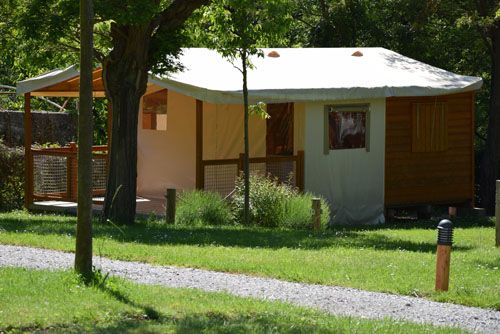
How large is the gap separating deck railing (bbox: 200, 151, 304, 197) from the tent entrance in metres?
1.02

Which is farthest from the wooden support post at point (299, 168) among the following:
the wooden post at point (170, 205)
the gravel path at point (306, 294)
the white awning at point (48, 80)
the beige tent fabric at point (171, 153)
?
the gravel path at point (306, 294)

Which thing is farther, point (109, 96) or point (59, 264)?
point (109, 96)

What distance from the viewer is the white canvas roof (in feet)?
66.7

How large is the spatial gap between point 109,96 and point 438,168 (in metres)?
9.38

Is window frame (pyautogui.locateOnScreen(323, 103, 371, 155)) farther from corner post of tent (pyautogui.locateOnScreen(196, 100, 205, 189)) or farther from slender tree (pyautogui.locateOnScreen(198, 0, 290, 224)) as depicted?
slender tree (pyautogui.locateOnScreen(198, 0, 290, 224))

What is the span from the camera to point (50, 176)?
22125mm

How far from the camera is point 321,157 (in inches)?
867

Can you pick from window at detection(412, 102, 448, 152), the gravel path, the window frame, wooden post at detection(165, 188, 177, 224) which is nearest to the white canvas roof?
the window frame

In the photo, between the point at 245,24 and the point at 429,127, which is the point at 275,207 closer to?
the point at 245,24

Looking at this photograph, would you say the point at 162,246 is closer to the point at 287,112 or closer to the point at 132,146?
the point at 132,146

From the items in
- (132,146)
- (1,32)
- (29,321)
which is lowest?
(29,321)

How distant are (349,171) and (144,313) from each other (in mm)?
13638

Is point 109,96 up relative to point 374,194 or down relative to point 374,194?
up

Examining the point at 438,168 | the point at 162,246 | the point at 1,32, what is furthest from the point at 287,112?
the point at 162,246
